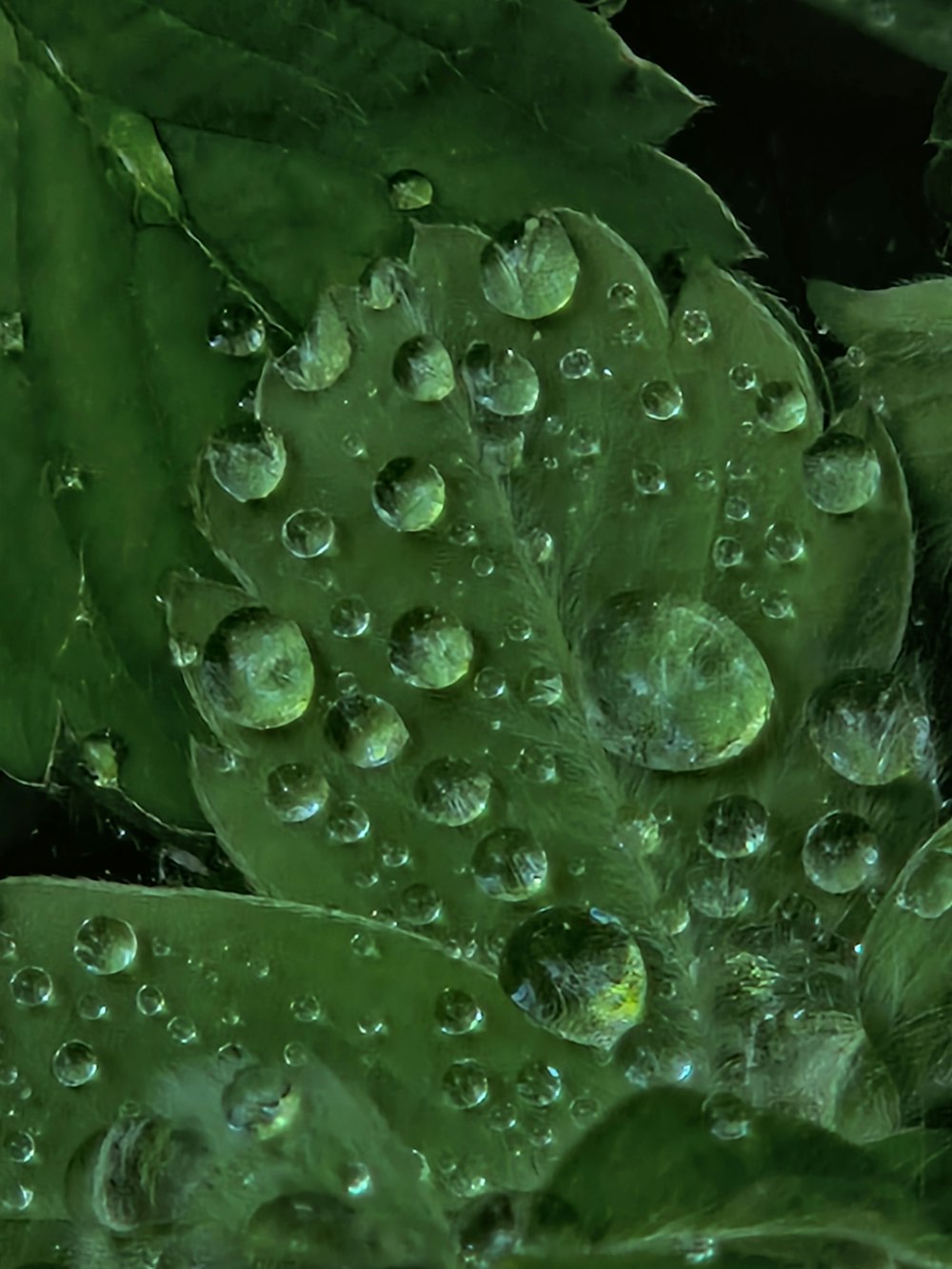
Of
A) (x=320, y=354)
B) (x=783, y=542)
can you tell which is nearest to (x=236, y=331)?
(x=320, y=354)

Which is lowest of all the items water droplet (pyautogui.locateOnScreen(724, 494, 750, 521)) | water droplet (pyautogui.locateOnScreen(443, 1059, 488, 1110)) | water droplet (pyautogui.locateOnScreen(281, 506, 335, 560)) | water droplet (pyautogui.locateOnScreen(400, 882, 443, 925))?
water droplet (pyautogui.locateOnScreen(443, 1059, 488, 1110))

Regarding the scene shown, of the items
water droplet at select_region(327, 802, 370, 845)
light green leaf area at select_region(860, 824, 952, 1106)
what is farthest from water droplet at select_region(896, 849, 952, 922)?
water droplet at select_region(327, 802, 370, 845)

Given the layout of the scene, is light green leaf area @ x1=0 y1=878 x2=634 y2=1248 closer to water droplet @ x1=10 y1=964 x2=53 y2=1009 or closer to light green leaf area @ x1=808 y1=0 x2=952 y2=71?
water droplet @ x1=10 y1=964 x2=53 y2=1009

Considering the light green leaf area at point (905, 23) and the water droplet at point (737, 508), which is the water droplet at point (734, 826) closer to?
the water droplet at point (737, 508)

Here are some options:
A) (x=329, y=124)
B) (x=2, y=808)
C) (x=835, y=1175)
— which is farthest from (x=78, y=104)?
(x=835, y=1175)

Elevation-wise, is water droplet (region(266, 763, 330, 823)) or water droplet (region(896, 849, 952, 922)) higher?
water droplet (region(896, 849, 952, 922))

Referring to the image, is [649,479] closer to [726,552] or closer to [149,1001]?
[726,552]

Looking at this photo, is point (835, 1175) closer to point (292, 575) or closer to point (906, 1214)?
point (906, 1214)
